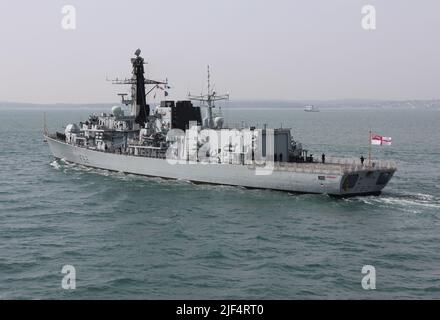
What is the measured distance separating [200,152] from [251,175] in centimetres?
813

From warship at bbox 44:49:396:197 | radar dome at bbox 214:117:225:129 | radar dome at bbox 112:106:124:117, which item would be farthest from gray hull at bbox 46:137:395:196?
radar dome at bbox 214:117:225:129

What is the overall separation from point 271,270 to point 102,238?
13.1 m

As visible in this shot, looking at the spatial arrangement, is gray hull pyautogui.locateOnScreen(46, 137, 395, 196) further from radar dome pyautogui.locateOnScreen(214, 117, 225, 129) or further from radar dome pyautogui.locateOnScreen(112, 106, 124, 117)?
radar dome pyautogui.locateOnScreen(214, 117, 225, 129)

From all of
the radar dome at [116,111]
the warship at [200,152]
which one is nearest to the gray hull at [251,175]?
the warship at [200,152]

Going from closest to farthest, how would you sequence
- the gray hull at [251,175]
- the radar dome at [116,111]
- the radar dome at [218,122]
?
the gray hull at [251,175], the radar dome at [218,122], the radar dome at [116,111]

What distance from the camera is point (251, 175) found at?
52188 millimetres

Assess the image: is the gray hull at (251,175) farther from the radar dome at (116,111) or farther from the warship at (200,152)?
the radar dome at (116,111)

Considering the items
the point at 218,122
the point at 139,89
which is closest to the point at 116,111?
the point at 139,89

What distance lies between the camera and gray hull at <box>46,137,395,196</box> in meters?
47.8

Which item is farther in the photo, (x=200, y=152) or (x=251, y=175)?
(x=200, y=152)

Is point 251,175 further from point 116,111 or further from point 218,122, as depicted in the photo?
point 116,111

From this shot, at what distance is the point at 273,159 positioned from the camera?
5419cm

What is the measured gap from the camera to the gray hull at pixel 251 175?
47.8 metres
